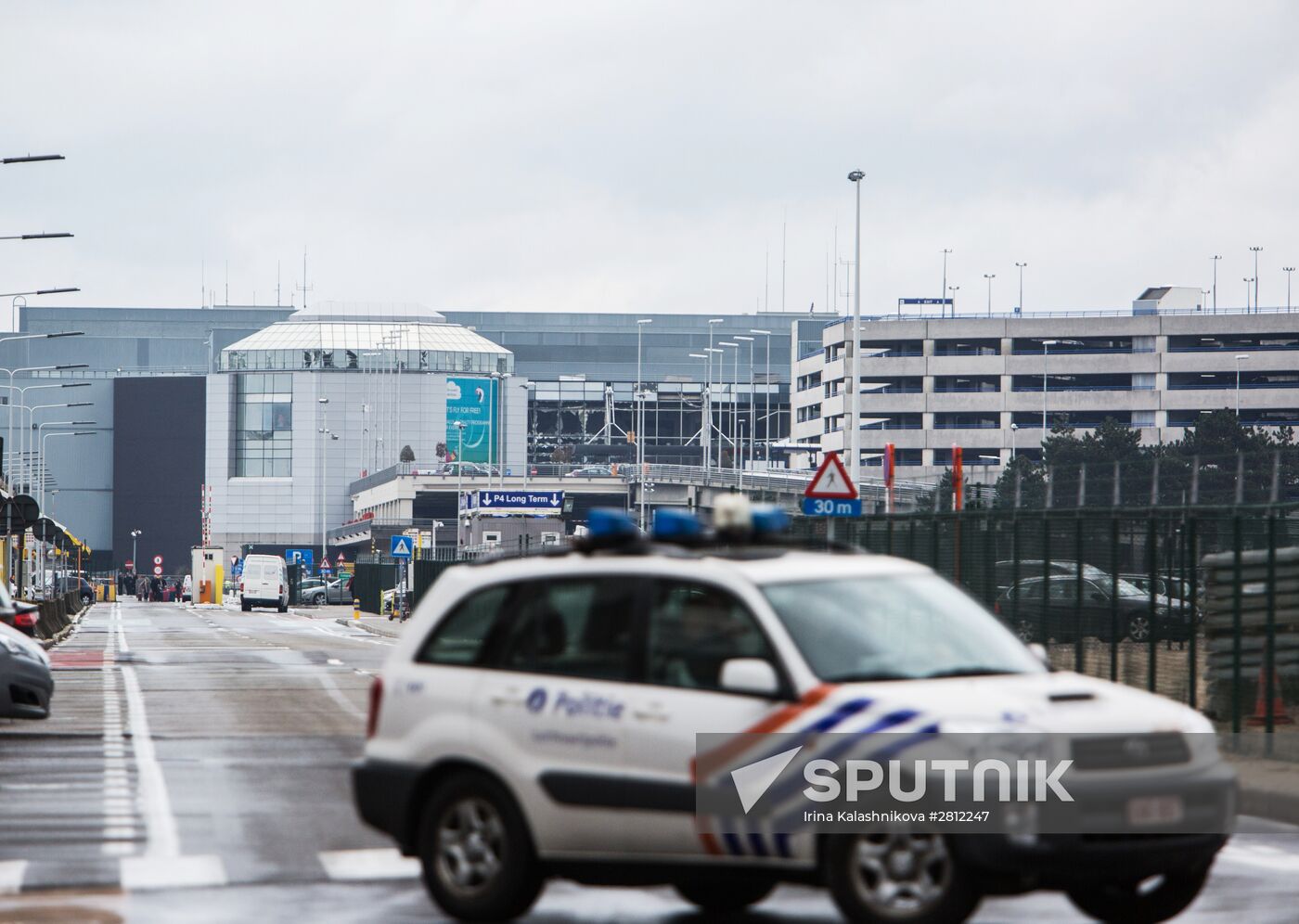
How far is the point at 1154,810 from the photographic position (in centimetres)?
807

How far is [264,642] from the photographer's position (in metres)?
45.6

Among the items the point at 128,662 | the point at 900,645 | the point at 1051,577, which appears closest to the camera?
the point at 900,645

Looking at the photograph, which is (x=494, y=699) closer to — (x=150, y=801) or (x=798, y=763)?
(x=798, y=763)

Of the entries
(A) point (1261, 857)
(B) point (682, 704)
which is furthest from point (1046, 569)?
(B) point (682, 704)

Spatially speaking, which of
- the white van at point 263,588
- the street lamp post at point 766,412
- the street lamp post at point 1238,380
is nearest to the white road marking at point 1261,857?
the white van at point 263,588

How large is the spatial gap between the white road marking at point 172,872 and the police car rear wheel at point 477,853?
1721 mm

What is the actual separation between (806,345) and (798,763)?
173 m

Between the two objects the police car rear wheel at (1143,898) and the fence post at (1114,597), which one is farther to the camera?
the fence post at (1114,597)

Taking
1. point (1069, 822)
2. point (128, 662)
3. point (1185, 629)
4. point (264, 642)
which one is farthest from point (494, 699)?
point (264, 642)

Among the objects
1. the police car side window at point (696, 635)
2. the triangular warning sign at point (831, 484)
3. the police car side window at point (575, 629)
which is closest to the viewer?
the police car side window at point (696, 635)

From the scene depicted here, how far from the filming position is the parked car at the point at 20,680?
18.8 meters

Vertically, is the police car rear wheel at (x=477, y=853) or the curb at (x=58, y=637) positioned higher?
the police car rear wheel at (x=477, y=853)

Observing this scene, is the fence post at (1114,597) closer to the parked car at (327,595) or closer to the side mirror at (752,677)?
the side mirror at (752,677)

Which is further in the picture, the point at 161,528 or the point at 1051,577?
the point at 161,528
